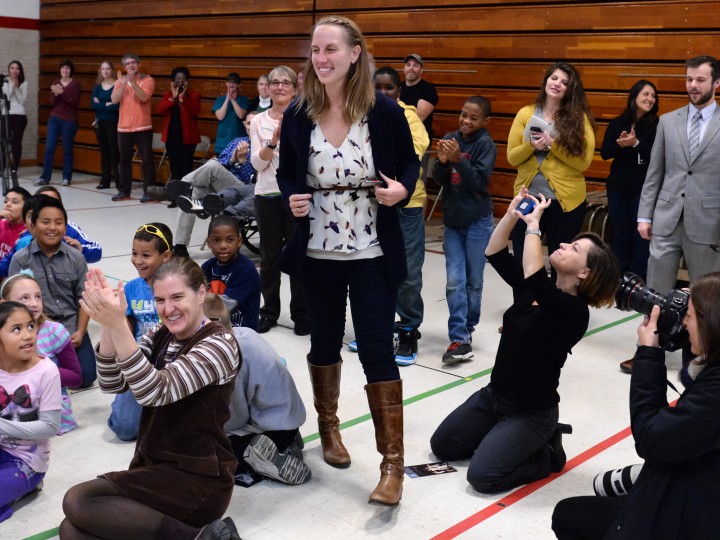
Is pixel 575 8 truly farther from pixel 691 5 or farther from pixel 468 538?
pixel 468 538

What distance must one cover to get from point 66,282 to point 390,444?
2050 millimetres

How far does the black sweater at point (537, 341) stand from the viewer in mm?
3102

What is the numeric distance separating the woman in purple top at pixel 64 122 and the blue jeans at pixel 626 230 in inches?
311

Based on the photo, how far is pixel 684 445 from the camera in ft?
6.59

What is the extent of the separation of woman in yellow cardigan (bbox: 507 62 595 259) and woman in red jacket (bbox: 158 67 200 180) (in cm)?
612

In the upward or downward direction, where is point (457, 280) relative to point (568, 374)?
upward

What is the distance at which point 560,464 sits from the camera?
11.0ft

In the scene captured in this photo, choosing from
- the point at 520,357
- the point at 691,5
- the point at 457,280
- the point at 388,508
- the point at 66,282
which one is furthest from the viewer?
the point at 691,5

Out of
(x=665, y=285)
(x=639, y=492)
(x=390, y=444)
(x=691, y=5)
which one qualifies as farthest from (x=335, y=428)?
(x=691, y=5)

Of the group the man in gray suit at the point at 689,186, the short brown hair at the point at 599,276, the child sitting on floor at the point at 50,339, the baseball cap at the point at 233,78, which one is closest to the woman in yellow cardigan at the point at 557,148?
the man in gray suit at the point at 689,186

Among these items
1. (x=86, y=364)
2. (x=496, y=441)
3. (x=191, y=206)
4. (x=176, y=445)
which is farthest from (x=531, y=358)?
(x=191, y=206)

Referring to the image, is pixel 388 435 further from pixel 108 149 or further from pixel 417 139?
pixel 108 149

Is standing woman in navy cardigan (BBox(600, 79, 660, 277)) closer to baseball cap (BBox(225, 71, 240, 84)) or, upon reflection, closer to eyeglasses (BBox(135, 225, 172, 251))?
eyeglasses (BBox(135, 225, 172, 251))

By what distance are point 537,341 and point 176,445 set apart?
54.7 inches
